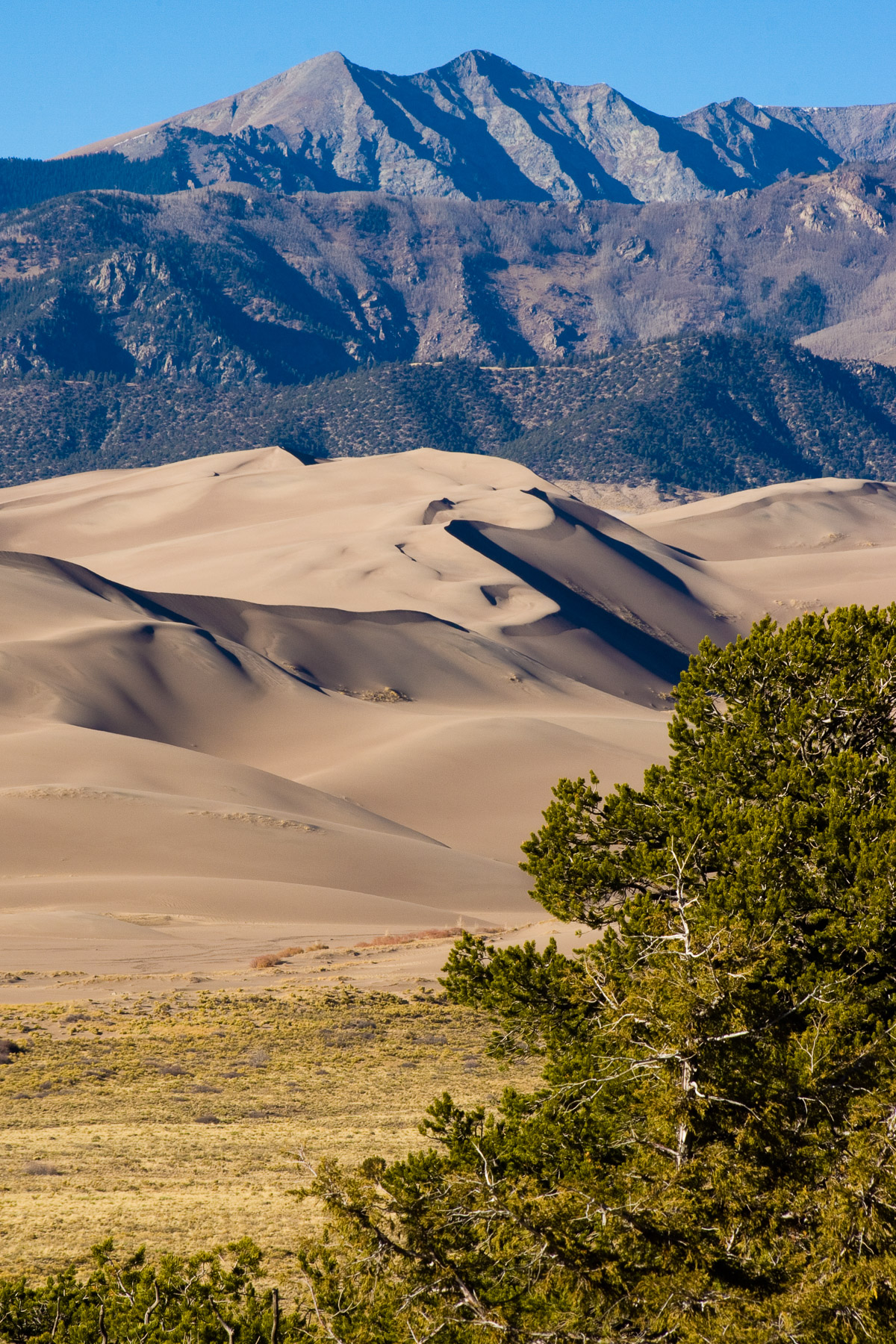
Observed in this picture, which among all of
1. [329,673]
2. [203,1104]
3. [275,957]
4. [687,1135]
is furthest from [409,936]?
[329,673]

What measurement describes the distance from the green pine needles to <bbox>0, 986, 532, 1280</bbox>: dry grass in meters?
1.05

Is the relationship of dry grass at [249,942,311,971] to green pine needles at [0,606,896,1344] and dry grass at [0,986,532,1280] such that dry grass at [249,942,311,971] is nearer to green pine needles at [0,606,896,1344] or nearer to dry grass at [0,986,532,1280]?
dry grass at [0,986,532,1280]

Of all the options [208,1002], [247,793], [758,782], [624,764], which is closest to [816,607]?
[624,764]

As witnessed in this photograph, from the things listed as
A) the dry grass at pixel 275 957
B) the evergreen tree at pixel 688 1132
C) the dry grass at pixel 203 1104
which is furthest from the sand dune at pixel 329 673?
the evergreen tree at pixel 688 1132

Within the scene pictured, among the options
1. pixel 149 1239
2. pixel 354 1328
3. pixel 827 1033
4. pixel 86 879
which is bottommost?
pixel 86 879

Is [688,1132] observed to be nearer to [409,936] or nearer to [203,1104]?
[203,1104]

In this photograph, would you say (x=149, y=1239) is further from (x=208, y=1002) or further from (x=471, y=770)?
(x=471, y=770)

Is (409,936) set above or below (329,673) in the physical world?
below

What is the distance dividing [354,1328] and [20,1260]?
509 centimetres

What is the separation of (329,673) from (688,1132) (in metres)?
63.1

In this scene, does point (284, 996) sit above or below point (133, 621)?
below

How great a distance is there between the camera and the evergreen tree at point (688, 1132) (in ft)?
22.4

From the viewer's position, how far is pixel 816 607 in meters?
104

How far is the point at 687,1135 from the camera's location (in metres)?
7.45
